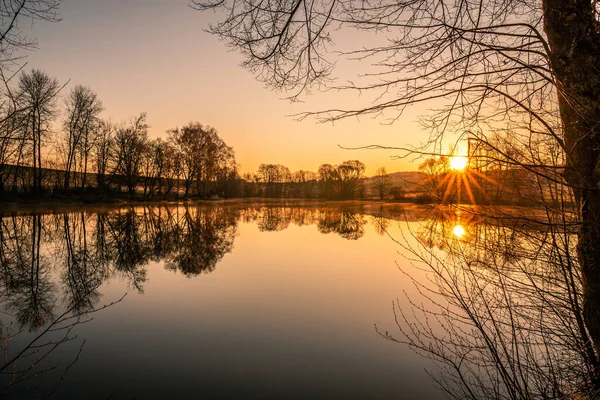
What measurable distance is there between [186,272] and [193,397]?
216 inches

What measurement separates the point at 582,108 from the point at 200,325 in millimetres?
5301

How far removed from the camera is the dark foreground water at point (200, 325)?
350 cm

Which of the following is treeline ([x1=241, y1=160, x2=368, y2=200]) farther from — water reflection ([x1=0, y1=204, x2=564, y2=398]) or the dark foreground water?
the dark foreground water

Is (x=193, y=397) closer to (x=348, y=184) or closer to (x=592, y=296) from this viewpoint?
(x=592, y=296)

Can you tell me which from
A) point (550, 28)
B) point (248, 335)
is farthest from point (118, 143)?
point (550, 28)

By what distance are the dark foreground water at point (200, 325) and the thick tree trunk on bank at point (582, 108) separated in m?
2.31

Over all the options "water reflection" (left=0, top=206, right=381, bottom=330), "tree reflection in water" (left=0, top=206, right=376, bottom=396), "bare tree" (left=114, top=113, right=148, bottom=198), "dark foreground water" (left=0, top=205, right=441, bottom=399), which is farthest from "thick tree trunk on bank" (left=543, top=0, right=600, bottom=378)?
"bare tree" (left=114, top=113, right=148, bottom=198)

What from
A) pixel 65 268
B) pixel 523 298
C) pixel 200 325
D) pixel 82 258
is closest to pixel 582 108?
pixel 523 298

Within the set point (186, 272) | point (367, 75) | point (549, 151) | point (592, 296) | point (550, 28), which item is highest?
point (550, 28)

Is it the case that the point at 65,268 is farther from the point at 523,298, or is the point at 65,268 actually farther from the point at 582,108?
A: the point at 582,108

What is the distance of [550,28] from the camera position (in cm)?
195

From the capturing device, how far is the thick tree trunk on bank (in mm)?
1712

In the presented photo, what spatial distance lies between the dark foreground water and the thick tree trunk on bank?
7.59 feet

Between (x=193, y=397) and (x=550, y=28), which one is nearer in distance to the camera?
(x=550, y=28)
